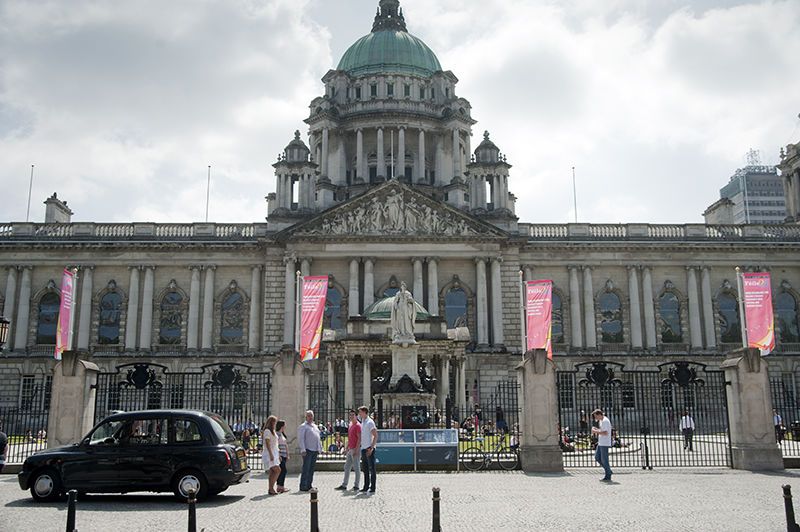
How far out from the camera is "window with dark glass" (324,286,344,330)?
54906 mm

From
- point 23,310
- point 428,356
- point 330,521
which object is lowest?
point 330,521

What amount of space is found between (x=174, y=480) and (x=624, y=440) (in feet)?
82.2

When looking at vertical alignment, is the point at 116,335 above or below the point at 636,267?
below

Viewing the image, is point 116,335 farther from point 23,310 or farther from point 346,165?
point 346,165

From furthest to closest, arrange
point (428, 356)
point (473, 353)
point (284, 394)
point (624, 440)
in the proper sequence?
point (473, 353) → point (428, 356) → point (624, 440) → point (284, 394)

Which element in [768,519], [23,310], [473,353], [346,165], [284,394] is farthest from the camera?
[346,165]

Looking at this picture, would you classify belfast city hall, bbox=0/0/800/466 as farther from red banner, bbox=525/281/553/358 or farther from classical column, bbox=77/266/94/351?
red banner, bbox=525/281/553/358

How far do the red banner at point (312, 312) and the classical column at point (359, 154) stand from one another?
35.8 metres

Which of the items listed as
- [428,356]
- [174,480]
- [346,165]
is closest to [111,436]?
[174,480]

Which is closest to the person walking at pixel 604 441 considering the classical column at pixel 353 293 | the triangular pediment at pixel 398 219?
the classical column at pixel 353 293

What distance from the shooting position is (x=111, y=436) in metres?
18.1

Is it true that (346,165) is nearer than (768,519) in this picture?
No

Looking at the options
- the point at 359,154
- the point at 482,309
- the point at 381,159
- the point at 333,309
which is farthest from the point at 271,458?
the point at 359,154

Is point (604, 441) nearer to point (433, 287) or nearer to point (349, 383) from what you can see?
point (349, 383)
